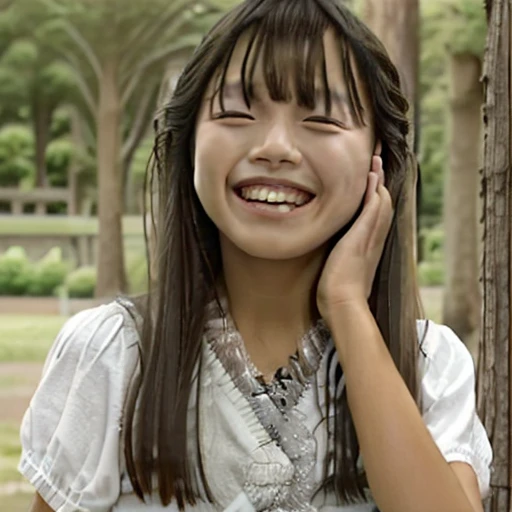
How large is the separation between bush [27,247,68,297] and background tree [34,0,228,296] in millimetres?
127

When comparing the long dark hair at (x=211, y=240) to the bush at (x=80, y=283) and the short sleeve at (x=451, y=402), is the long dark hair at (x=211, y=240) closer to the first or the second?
the short sleeve at (x=451, y=402)

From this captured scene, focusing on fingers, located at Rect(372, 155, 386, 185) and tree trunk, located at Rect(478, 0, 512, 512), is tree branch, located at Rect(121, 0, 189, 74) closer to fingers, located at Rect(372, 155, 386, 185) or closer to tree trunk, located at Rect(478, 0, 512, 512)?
tree trunk, located at Rect(478, 0, 512, 512)

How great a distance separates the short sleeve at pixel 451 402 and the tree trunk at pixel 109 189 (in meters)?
2.26

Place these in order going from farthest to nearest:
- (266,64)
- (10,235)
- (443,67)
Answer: (443,67)
(10,235)
(266,64)

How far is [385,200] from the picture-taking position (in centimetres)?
90

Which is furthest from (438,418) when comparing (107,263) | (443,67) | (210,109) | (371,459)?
(443,67)

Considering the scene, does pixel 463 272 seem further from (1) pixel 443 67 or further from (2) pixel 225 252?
(2) pixel 225 252

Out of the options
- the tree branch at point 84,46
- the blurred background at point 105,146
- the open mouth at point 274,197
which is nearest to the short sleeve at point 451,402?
the open mouth at point 274,197

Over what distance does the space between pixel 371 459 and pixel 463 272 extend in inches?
103

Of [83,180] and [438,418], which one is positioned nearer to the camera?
[438,418]

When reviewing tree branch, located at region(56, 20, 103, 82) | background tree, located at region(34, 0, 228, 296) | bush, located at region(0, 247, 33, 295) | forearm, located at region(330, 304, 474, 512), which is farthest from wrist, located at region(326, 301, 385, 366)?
tree branch, located at region(56, 20, 103, 82)

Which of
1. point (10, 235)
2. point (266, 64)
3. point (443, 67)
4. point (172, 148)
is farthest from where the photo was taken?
point (443, 67)

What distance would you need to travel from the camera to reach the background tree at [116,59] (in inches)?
125

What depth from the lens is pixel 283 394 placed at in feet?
2.89
